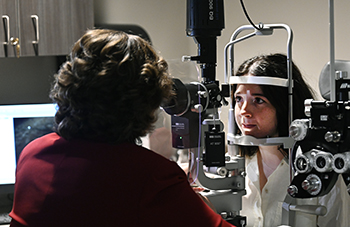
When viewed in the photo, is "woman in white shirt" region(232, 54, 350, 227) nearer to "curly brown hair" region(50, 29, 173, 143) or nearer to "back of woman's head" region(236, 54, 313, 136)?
"back of woman's head" region(236, 54, 313, 136)

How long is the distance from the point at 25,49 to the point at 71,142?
1.28 meters

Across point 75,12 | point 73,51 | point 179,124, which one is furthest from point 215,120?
point 75,12

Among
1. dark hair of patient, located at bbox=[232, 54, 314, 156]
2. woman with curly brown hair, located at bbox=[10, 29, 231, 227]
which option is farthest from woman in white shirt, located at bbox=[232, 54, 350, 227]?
woman with curly brown hair, located at bbox=[10, 29, 231, 227]

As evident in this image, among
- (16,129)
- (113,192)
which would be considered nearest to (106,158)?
(113,192)

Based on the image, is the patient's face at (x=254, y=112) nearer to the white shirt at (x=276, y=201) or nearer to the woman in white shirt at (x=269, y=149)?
the woman in white shirt at (x=269, y=149)

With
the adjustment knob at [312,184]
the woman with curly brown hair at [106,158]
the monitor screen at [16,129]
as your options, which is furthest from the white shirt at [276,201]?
the monitor screen at [16,129]

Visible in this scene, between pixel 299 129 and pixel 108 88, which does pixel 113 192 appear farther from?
pixel 299 129

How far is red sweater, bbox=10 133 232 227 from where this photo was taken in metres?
0.75

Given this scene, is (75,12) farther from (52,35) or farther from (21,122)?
(21,122)

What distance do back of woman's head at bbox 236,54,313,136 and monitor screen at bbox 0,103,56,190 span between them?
1063 millimetres

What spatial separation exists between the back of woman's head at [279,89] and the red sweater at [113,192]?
1.59ft

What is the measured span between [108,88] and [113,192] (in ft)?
0.62

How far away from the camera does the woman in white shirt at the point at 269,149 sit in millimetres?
1194

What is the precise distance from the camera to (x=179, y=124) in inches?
43.5
